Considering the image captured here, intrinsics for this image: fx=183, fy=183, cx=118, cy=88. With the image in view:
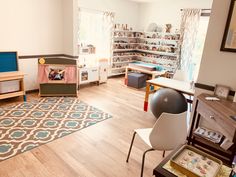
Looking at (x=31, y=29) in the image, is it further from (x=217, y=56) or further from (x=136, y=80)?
(x=217, y=56)

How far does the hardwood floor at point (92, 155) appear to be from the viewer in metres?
1.97

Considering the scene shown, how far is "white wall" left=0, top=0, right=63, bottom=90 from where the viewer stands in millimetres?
3594

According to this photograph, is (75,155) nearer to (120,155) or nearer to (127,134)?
(120,155)

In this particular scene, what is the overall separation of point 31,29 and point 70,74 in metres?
1.27

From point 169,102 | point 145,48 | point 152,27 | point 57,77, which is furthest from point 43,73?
point 152,27

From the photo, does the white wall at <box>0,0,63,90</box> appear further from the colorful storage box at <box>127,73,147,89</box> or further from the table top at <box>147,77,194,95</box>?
the table top at <box>147,77,194,95</box>

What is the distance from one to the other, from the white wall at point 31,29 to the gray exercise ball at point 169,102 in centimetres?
287

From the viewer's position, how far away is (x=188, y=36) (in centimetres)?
504

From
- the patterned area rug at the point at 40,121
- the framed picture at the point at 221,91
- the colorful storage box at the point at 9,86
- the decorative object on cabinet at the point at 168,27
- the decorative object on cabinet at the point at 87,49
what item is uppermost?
the decorative object on cabinet at the point at 168,27

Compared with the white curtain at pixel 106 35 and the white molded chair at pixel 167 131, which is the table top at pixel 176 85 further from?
the white curtain at pixel 106 35

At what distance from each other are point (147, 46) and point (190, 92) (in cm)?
350

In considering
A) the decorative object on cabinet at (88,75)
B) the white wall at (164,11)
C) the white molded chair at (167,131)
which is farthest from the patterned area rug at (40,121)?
the white wall at (164,11)

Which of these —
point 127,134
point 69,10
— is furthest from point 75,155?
point 69,10

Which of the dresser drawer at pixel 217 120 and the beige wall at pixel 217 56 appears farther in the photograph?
the beige wall at pixel 217 56
